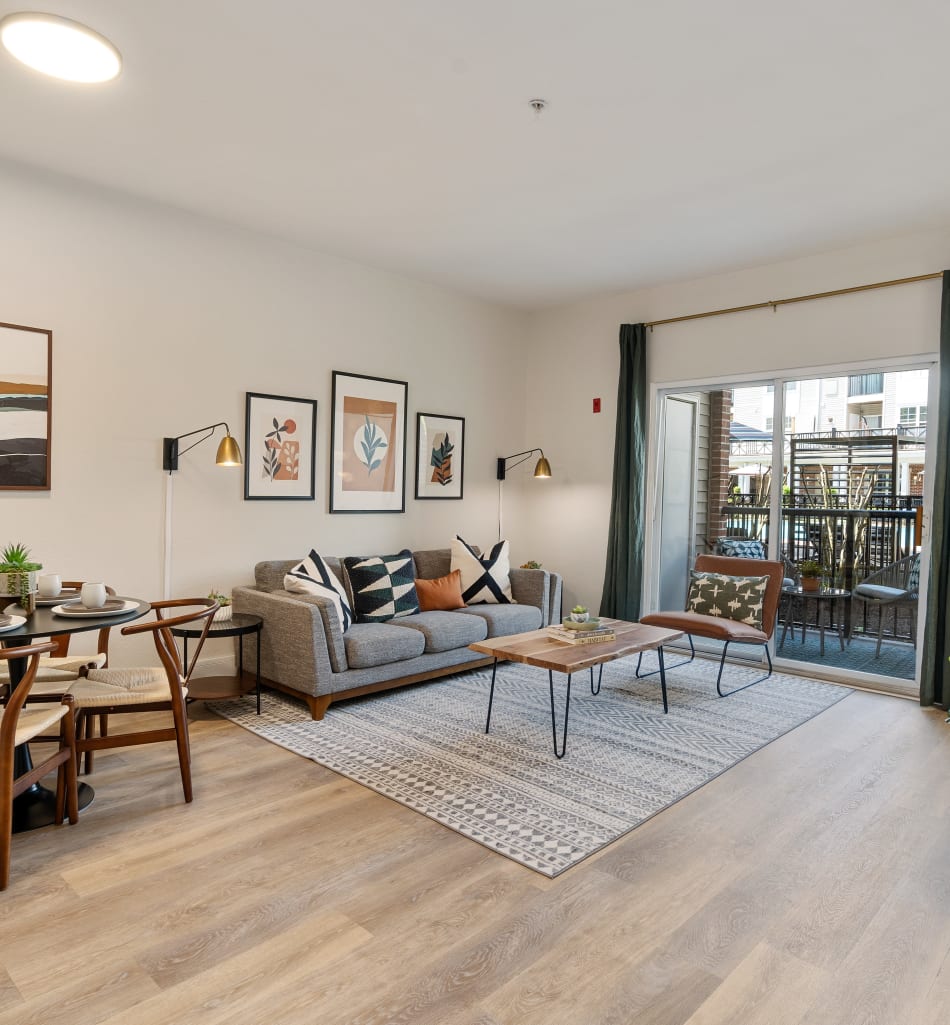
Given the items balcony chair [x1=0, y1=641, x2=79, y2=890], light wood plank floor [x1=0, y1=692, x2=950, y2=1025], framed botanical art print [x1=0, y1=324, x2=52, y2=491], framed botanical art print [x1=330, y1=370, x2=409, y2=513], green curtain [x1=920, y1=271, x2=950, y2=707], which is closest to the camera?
light wood plank floor [x1=0, y1=692, x2=950, y2=1025]

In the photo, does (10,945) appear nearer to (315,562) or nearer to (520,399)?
(315,562)

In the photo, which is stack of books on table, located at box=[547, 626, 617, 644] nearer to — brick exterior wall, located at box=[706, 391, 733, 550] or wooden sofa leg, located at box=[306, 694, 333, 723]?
wooden sofa leg, located at box=[306, 694, 333, 723]

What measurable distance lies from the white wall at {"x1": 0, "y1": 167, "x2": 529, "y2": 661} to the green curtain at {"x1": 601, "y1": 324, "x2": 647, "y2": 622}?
1.55 meters

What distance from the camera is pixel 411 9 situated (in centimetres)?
242

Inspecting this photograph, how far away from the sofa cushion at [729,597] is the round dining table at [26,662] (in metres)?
3.58

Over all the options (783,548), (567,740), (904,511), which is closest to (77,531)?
(567,740)

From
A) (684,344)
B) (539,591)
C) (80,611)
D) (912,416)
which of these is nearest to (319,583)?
(80,611)

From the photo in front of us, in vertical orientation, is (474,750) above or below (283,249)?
below

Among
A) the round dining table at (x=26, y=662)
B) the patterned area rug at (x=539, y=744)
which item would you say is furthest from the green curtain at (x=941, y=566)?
the round dining table at (x=26, y=662)

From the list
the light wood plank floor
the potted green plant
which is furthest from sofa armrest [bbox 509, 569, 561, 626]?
the potted green plant

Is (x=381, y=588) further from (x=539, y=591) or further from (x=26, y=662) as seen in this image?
(x=26, y=662)

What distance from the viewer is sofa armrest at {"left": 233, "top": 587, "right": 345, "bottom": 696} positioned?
12.5 feet

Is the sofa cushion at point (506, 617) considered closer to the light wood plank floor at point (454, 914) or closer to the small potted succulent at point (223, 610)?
the small potted succulent at point (223, 610)

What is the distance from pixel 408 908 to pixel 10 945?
106cm
